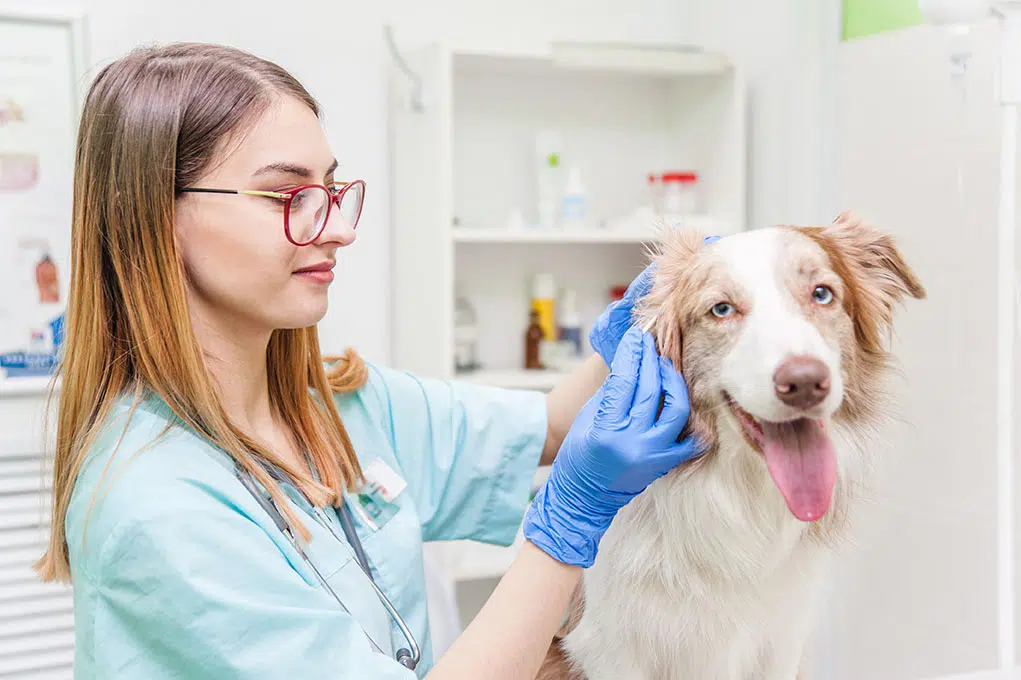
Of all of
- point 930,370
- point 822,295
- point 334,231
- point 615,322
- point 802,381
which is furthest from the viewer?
point 930,370

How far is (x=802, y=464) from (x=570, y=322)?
1437mm

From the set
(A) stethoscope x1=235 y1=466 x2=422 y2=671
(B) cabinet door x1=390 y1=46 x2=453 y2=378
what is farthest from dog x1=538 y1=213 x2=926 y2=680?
(B) cabinet door x1=390 y1=46 x2=453 y2=378

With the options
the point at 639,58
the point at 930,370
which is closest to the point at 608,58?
the point at 639,58

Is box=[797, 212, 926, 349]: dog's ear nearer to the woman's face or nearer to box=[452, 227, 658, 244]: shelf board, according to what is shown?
→ the woman's face

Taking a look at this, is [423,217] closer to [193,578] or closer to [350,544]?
[350,544]

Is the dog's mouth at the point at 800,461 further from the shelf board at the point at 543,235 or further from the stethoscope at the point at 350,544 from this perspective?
the shelf board at the point at 543,235

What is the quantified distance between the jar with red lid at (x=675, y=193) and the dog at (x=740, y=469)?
1.17 metres

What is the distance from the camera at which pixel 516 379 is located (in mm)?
2117

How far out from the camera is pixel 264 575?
0.87 m

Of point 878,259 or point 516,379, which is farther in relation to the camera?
point 516,379

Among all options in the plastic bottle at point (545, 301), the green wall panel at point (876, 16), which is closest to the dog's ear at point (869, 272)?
→ the green wall panel at point (876, 16)

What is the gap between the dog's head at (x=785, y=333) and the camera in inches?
32.4

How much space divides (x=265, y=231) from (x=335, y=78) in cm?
136

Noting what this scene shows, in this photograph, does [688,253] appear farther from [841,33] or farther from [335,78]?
[335,78]
